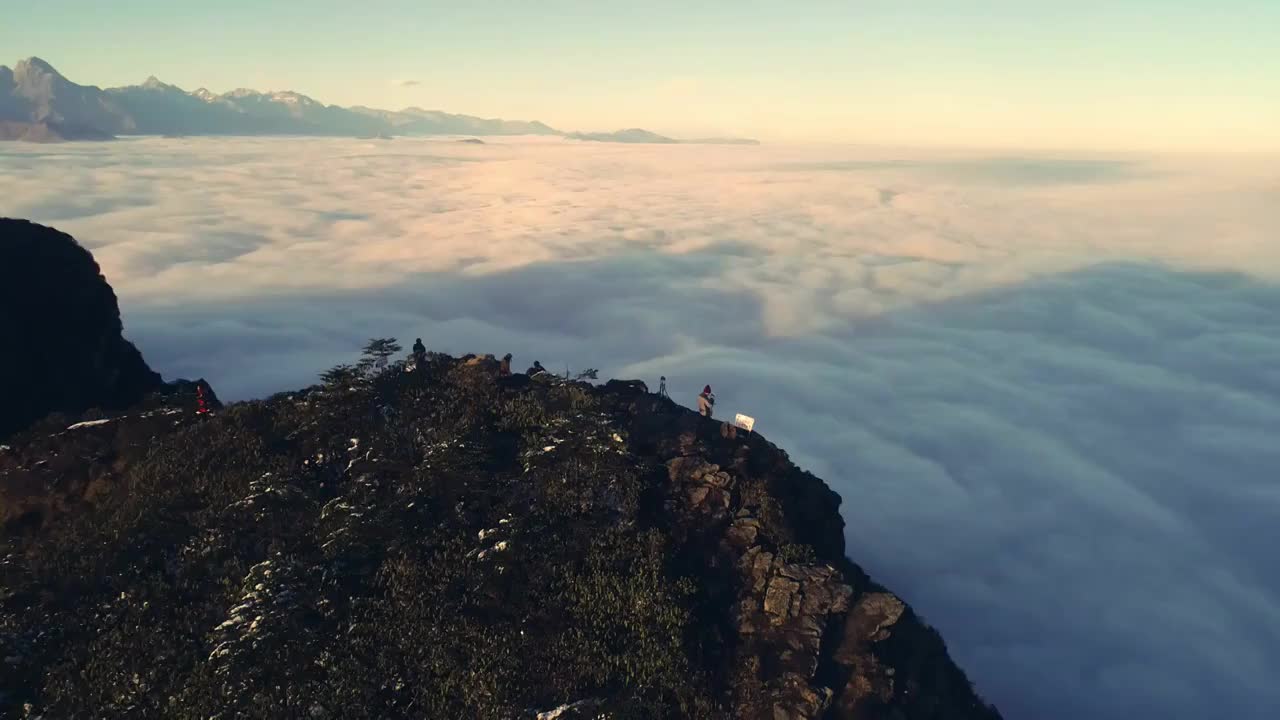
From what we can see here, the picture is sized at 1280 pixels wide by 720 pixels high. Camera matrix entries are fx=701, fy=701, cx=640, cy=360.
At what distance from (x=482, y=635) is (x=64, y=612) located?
20987mm

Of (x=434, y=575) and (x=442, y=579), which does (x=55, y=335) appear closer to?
(x=434, y=575)

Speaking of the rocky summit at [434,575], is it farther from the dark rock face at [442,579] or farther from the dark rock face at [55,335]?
the dark rock face at [55,335]

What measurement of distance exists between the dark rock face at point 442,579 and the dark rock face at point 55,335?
12209 mm

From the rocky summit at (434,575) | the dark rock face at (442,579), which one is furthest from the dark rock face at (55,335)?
the dark rock face at (442,579)

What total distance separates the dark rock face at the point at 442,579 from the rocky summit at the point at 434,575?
132mm

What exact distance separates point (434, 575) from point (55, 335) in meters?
49.6

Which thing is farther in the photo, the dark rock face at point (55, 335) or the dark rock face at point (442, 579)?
the dark rock face at point (55, 335)

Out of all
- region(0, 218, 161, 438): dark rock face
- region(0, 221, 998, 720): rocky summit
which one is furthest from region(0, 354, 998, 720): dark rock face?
region(0, 218, 161, 438): dark rock face

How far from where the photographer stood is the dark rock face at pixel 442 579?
34.1 metres

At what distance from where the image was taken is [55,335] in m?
62.8

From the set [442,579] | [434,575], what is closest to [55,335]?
[434,575]

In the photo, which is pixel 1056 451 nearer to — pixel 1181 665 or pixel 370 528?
pixel 1181 665

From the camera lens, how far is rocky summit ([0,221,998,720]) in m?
34.1

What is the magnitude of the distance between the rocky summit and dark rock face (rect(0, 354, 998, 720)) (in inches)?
5.2
